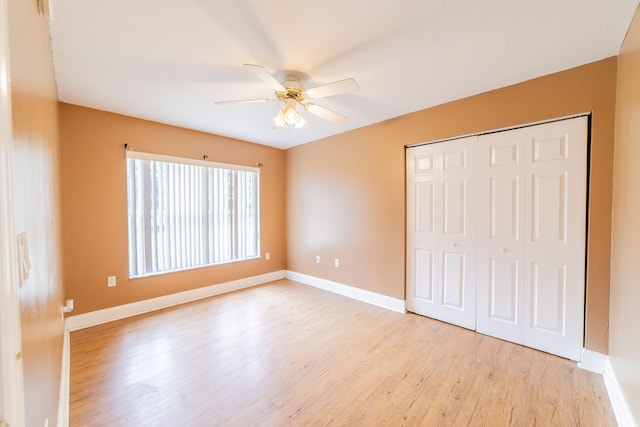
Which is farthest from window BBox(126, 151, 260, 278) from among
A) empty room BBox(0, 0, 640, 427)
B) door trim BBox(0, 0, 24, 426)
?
door trim BBox(0, 0, 24, 426)

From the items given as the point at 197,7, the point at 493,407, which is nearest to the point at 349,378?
the point at 493,407

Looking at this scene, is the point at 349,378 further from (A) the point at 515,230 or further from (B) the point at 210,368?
(A) the point at 515,230

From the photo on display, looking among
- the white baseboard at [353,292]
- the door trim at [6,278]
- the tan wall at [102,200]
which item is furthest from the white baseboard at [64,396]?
the white baseboard at [353,292]

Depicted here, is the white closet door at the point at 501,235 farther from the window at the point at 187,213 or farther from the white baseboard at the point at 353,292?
the window at the point at 187,213

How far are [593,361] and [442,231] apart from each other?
157cm

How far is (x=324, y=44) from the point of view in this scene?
186cm

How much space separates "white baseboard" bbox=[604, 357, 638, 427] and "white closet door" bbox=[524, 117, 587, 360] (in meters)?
0.26

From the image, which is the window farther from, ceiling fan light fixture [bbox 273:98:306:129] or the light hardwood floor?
ceiling fan light fixture [bbox 273:98:306:129]

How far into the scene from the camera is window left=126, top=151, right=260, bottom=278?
11.0 ft

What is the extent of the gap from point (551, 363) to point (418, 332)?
3.58ft

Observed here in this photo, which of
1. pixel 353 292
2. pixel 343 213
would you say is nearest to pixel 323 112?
pixel 343 213

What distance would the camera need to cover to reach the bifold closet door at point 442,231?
2821 millimetres

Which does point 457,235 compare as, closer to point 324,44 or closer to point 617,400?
point 617,400

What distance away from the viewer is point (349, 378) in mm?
2068
